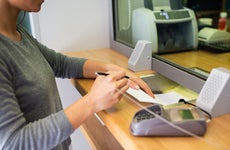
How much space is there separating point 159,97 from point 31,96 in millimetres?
454

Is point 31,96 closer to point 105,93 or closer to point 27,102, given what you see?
point 27,102

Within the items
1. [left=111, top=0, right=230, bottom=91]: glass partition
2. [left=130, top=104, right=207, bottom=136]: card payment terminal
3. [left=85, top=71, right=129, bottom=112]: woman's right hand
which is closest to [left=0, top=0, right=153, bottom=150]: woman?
[left=85, top=71, right=129, bottom=112]: woman's right hand

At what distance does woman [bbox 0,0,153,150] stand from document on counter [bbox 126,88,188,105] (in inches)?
1.4

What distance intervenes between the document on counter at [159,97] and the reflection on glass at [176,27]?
0.11m

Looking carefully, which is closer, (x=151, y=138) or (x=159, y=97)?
(x=151, y=138)

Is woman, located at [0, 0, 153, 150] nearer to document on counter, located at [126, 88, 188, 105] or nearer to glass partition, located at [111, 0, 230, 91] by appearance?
document on counter, located at [126, 88, 188, 105]

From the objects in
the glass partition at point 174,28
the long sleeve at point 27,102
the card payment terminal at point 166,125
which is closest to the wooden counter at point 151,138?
the card payment terminal at point 166,125

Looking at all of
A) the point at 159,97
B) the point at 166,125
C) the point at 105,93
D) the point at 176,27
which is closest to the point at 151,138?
the point at 166,125

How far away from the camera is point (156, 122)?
0.63 m

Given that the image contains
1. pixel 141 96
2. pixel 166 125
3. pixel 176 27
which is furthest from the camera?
pixel 176 27

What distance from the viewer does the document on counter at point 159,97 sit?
33.1 inches

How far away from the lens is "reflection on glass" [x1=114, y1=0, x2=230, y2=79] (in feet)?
3.13

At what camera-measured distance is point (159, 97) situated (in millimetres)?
938

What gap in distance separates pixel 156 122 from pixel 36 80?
0.36m
